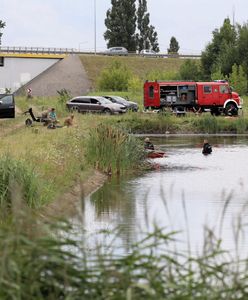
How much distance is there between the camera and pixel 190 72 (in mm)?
98375

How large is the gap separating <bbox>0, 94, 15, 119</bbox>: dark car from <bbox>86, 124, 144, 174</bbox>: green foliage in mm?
13693

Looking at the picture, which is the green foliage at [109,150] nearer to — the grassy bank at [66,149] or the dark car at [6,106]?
the grassy bank at [66,149]

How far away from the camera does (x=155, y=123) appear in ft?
203

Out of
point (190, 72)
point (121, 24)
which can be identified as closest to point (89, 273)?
point (190, 72)

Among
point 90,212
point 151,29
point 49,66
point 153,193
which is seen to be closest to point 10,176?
point 90,212

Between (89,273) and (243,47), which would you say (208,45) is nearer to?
(243,47)

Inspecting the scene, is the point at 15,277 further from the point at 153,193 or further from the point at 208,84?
the point at 208,84

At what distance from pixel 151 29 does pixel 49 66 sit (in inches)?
1268

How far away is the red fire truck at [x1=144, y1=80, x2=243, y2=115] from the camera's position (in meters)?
67.6

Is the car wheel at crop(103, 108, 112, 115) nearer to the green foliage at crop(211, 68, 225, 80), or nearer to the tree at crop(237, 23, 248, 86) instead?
the green foliage at crop(211, 68, 225, 80)

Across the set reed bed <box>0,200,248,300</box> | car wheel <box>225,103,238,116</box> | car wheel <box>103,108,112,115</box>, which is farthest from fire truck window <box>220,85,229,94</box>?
reed bed <box>0,200,248,300</box>

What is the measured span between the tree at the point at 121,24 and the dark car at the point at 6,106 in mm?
76574

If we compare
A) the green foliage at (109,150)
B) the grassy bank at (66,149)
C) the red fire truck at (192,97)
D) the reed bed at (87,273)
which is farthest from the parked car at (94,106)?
the reed bed at (87,273)

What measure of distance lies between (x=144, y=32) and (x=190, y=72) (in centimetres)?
3469
